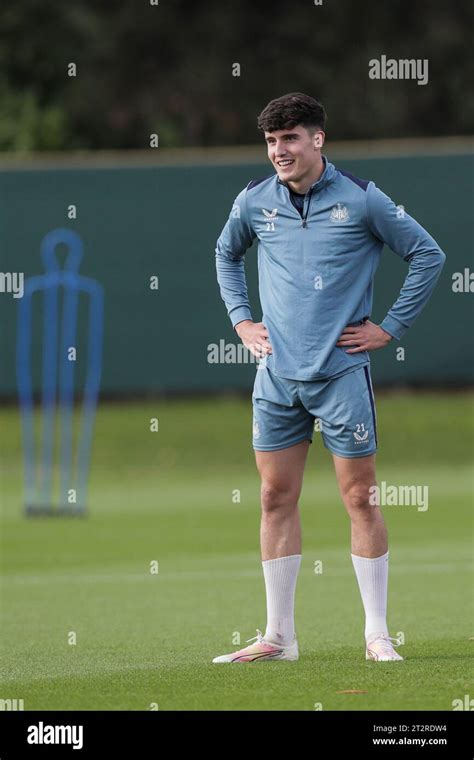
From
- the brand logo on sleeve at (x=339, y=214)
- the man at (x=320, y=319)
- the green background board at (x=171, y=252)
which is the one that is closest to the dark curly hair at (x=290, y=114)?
the man at (x=320, y=319)

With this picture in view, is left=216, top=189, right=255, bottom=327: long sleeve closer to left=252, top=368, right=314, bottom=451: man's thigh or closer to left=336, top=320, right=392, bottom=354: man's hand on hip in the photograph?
left=252, top=368, right=314, bottom=451: man's thigh

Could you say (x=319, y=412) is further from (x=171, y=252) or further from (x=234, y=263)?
(x=171, y=252)

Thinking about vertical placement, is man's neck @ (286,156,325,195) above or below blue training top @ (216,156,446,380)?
above

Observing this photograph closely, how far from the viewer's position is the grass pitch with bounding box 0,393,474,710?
6.50 metres

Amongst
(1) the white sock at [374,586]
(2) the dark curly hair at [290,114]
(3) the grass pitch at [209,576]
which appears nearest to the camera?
(3) the grass pitch at [209,576]

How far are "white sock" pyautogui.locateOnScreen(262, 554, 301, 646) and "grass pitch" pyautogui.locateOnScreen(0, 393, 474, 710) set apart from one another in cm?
15

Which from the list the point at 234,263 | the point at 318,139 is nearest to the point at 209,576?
the point at 234,263

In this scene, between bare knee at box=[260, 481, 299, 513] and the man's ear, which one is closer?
the man's ear

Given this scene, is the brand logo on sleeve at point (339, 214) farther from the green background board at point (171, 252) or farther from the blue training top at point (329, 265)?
the green background board at point (171, 252)

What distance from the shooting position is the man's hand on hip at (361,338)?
6.95 metres

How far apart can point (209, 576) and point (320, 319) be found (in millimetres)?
5084

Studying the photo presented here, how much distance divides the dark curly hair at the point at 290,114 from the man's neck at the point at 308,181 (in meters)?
0.17

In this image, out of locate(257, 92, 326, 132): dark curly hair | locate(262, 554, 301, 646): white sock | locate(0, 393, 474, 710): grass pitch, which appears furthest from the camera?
locate(262, 554, 301, 646): white sock

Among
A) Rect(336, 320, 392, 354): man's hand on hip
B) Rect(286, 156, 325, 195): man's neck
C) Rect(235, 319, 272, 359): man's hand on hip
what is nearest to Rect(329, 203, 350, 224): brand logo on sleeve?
Rect(286, 156, 325, 195): man's neck
